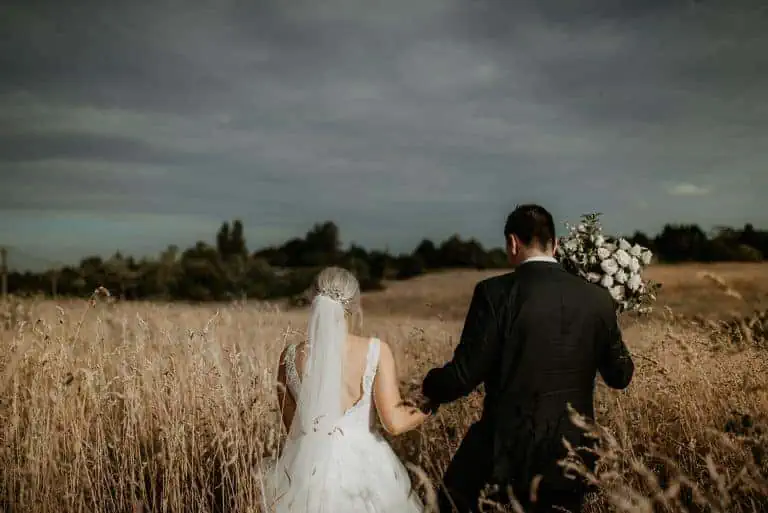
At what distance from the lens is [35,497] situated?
14.2 ft

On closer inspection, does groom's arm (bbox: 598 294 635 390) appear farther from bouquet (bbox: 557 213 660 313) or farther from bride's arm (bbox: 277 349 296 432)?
bride's arm (bbox: 277 349 296 432)

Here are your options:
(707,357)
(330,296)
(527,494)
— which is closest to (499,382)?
(527,494)

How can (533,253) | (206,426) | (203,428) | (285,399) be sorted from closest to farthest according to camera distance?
(533,253) → (285,399) → (203,428) → (206,426)

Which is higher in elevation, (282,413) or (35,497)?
(282,413)

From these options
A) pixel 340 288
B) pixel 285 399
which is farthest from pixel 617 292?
pixel 285 399

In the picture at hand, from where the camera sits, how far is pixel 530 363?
3.29 meters

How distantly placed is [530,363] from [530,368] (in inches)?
1.0

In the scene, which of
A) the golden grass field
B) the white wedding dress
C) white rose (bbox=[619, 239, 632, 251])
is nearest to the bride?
the white wedding dress

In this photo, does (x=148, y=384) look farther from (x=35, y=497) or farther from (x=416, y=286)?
(x=416, y=286)

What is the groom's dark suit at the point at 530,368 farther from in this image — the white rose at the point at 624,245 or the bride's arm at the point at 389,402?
the white rose at the point at 624,245

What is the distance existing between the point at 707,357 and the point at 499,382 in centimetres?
285

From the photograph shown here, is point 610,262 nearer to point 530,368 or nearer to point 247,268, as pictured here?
point 530,368

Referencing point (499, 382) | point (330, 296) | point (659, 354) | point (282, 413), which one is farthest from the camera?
point (659, 354)

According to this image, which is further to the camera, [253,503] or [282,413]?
[282,413]
